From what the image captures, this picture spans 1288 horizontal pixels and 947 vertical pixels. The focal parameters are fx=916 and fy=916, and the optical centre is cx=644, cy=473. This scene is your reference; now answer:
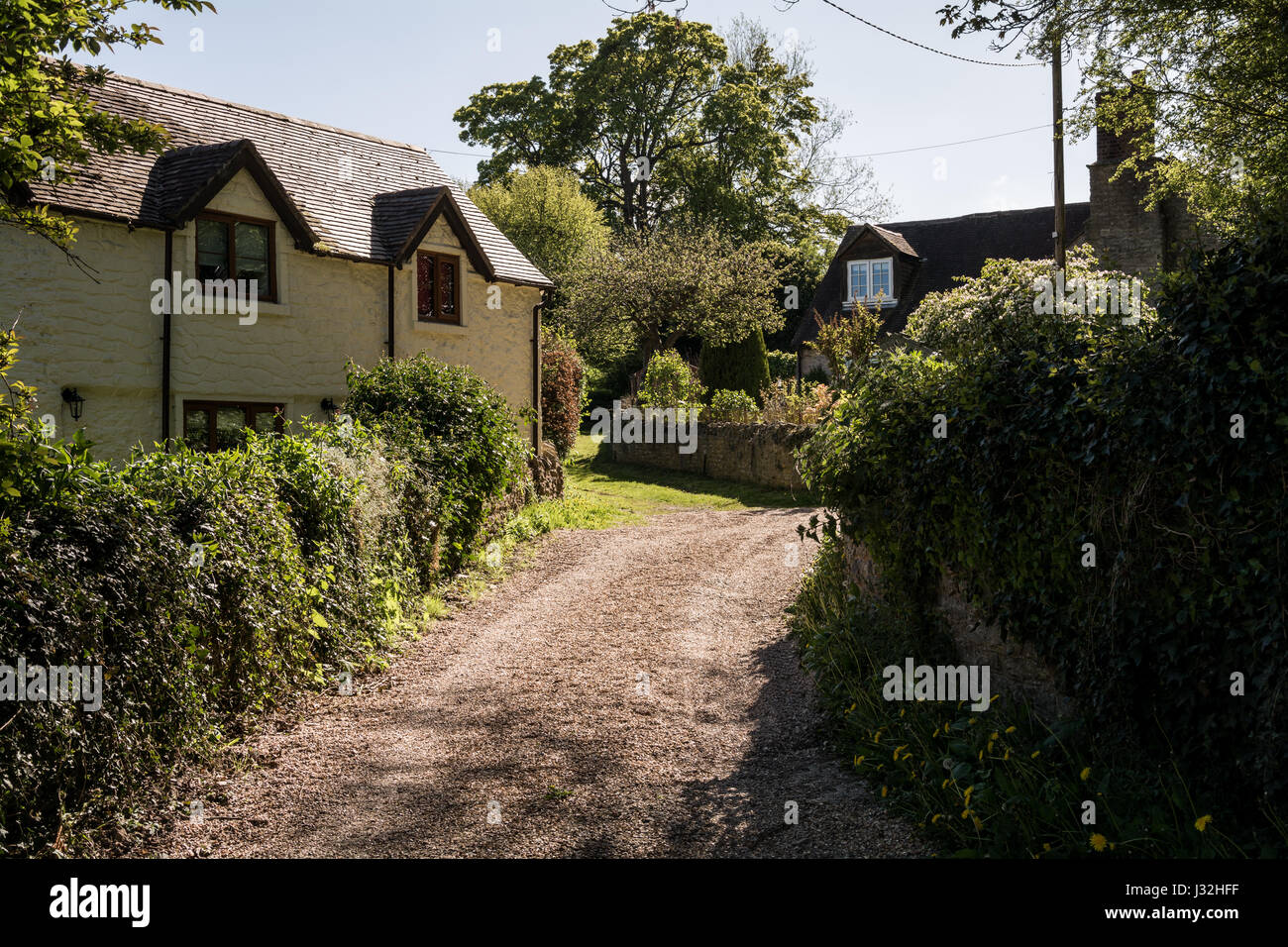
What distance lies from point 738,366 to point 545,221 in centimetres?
982

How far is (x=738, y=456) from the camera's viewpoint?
2425cm

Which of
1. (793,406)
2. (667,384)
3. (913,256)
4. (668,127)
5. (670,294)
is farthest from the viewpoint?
(668,127)

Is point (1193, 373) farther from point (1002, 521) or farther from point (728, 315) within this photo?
point (728, 315)

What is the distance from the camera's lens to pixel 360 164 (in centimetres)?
1938

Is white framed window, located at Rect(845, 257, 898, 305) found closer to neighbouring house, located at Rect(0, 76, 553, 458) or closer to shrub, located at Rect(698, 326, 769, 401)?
shrub, located at Rect(698, 326, 769, 401)

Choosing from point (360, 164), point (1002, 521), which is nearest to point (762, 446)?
point (360, 164)

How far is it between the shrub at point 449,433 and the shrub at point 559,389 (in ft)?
31.7

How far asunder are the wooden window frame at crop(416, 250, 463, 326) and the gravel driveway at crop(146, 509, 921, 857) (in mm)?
8767

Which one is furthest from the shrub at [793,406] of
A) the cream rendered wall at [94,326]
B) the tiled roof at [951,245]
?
the cream rendered wall at [94,326]

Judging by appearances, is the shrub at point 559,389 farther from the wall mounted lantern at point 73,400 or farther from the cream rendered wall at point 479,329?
the wall mounted lantern at point 73,400

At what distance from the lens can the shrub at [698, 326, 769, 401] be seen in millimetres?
32719

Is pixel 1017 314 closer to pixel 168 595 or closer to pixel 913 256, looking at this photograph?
pixel 168 595

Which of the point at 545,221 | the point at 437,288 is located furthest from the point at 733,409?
the point at 545,221
